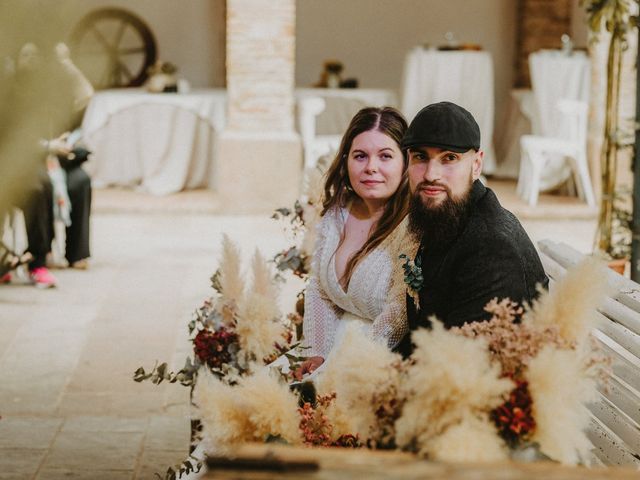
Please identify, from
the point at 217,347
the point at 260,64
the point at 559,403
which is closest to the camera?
the point at 559,403

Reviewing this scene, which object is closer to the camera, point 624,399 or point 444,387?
point 444,387

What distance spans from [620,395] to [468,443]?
1149 millimetres

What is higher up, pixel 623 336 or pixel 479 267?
pixel 479 267

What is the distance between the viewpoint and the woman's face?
313 cm

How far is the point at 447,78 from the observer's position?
10414mm

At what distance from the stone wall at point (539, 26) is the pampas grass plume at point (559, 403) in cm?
1099

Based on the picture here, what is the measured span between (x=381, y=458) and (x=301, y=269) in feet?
8.53

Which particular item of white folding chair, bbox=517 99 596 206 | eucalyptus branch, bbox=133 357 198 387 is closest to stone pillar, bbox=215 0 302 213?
white folding chair, bbox=517 99 596 206

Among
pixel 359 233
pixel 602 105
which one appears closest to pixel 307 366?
pixel 359 233

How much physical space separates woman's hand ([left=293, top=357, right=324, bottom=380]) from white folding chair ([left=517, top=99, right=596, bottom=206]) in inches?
267

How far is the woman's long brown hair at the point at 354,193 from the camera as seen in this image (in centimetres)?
311

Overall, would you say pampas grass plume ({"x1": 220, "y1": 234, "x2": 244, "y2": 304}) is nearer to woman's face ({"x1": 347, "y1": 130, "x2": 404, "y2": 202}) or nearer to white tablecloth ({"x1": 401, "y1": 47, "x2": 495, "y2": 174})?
woman's face ({"x1": 347, "y1": 130, "x2": 404, "y2": 202})

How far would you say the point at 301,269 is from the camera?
381cm

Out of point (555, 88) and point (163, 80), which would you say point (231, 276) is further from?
point (555, 88)
